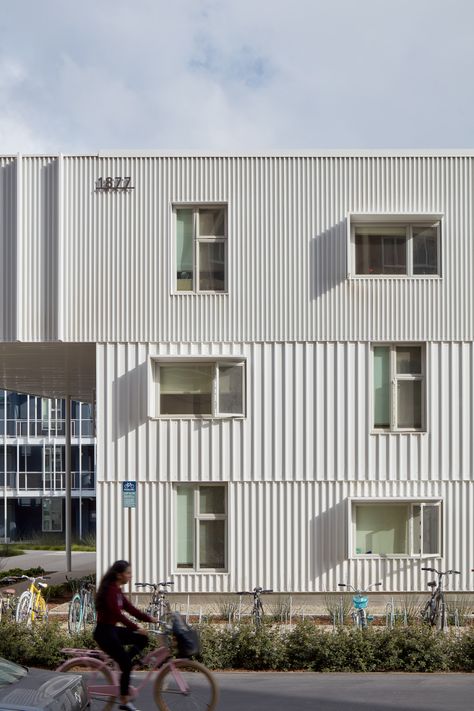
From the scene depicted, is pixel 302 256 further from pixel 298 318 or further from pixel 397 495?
pixel 397 495

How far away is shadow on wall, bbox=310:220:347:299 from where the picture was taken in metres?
20.6

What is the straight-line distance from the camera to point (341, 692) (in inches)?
528

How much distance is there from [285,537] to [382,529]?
185 cm

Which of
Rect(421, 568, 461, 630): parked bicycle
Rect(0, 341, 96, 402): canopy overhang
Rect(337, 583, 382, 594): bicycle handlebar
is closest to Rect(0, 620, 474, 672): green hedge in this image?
Rect(421, 568, 461, 630): parked bicycle

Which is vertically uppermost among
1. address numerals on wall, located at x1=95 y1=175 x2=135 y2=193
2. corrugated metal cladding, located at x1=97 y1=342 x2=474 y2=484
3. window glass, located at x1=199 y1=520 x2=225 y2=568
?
address numerals on wall, located at x1=95 y1=175 x2=135 y2=193

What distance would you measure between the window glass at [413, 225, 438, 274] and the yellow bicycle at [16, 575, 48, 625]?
9.24 meters

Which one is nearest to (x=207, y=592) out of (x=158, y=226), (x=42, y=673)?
(x=158, y=226)

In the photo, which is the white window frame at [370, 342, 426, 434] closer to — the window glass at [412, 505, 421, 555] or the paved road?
the window glass at [412, 505, 421, 555]

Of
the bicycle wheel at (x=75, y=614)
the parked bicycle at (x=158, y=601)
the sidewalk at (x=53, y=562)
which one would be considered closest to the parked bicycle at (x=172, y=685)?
the bicycle wheel at (x=75, y=614)

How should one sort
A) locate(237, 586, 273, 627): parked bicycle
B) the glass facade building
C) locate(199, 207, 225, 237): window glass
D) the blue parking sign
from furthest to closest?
the glass facade building, locate(199, 207, 225, 237): window glass, the blue parking sign, locate(237, 586, 273, 627): parked bicycle

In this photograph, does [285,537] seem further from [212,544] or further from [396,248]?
[396,248]

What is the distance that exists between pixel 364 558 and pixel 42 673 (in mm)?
11406

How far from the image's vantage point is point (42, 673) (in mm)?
9664

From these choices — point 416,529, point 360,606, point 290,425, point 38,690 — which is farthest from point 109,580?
point 416,529
